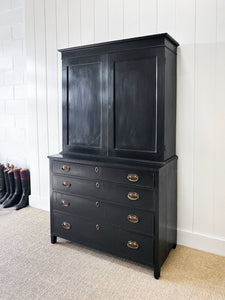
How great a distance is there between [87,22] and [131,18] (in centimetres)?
56

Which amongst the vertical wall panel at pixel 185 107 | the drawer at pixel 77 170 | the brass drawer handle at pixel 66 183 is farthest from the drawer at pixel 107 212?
the vertical wall panel at pixel 185 107

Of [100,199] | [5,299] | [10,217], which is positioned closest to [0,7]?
[10,217]

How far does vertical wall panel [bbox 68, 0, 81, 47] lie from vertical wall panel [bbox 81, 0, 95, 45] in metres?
0.06

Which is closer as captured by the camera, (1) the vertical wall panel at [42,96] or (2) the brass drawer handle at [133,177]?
(2) the brass drawer handle at [133,177]

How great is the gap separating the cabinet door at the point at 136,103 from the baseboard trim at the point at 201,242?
904 mm

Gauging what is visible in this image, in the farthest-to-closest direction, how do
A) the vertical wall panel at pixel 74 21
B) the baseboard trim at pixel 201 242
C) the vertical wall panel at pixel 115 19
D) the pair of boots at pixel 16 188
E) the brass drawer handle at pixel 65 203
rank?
the pair of boots at pixel 16 188 → the vertical wall panel at pixel 74 21 → the vertical wall panel at pixel 115 19 → the brass drawer handle at pixel 65 203 → the baseboard trim at pixel 201 242

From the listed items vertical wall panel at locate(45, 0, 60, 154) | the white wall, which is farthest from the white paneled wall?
the white wall

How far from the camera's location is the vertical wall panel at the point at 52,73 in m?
3.14

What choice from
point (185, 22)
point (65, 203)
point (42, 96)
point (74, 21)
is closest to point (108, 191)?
point (65, 203)

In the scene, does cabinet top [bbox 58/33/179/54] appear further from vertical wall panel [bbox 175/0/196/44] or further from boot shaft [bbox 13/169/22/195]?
boot shaft [bbox 13/169/22/195]

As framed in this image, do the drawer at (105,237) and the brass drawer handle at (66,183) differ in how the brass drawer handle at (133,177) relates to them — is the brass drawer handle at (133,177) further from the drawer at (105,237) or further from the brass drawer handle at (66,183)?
the brass drawer handle at (66,183)

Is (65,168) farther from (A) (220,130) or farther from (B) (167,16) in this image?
(B) (167,16)

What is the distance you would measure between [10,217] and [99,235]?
143 cm

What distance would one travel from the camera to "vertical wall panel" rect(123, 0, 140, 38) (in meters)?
2.54
